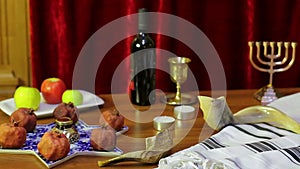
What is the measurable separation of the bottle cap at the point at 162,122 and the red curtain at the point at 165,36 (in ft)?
2.55

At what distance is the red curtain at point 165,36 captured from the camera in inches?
87.7

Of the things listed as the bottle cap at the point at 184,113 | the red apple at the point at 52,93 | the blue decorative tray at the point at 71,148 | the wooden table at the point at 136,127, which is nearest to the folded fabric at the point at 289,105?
the wooden table at the point at 136,127

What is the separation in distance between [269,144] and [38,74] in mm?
1165

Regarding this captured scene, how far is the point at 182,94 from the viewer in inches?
72.8

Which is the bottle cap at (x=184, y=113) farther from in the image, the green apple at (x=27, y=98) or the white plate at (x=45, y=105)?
the green apple at (x=27, y=98)

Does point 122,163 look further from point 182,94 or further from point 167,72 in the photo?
point 167,72

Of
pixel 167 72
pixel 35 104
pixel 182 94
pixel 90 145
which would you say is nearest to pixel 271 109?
pixel 182 94

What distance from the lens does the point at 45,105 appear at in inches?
66.6

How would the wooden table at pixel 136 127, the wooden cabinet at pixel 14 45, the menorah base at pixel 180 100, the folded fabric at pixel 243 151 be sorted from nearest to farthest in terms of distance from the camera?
the folded fabric at pixel 243 151 → the wooden table at pixel 136 127 → the menorah base at pixel 180 100 → the wooden cabinet at pixel 14 45

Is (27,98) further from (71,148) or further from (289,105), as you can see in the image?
(289,105)

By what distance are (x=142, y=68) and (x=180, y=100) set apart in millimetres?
154

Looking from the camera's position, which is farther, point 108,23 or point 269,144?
point 108,23

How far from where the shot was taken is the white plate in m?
1.63

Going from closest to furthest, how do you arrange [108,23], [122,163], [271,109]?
[122,163] < [271,109] < [108,23]
